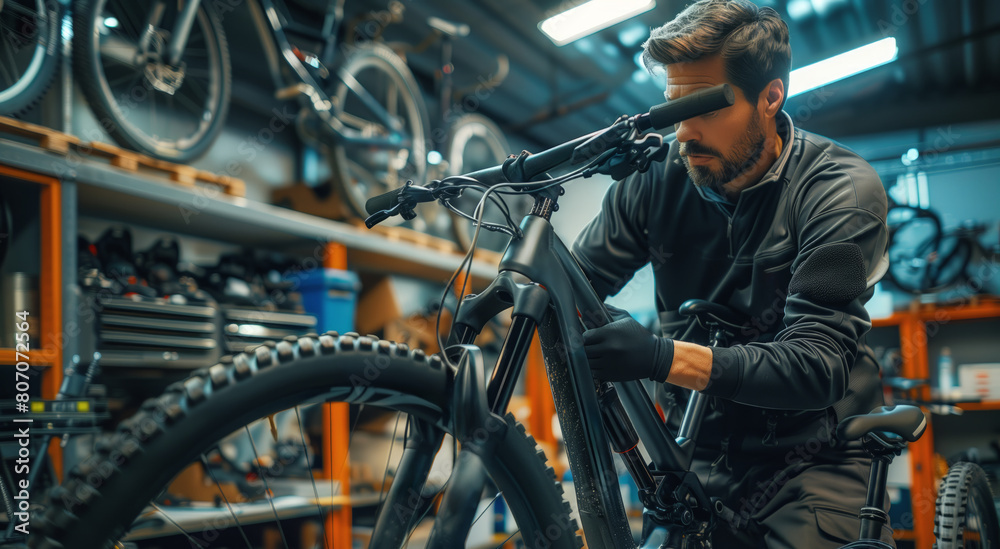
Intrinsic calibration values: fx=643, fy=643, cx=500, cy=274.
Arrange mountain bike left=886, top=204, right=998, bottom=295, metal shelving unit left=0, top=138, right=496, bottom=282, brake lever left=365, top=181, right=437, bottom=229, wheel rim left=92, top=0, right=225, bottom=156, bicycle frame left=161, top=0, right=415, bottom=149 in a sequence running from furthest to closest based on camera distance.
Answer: mountain bike left=886, top=204, right=998, bottom=295 < bicycle frame left=161, top=0, right=415, bottom=149 < wheel rim left=92, top=0, right=225, bottom=156 < metal shelving unit left=0, top=138, right=496, bottom=282 < brake lever left=365, top=181, right=437, bottom=229

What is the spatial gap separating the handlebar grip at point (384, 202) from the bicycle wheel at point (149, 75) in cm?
135

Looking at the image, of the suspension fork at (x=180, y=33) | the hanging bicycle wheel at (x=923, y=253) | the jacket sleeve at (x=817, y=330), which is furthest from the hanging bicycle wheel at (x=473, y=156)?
the hanging bicycle wheel at (x=923, y=253)

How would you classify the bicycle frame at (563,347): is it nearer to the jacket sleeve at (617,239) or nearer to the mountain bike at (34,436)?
the jacket sleeve at (617,239)

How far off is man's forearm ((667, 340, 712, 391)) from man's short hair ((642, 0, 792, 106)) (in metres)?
0.51

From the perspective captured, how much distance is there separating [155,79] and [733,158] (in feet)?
6.09

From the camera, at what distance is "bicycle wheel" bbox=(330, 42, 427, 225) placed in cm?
275

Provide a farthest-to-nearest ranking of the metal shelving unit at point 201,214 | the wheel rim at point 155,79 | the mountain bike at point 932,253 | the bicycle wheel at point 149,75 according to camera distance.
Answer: the mountain bike at point 932,253 < the wheel rim at point 155,79 < the bicycle wheel at point 149,75 < the metal shelving unit at point 201,214

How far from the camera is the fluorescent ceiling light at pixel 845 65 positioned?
11.5 feet

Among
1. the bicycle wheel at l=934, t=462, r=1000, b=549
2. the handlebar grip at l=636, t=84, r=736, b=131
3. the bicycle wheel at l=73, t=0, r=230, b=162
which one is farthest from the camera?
the bicycle wheel at l=73, t=0, r=230, b=162

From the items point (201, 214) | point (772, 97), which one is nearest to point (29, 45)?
point (201, 214)

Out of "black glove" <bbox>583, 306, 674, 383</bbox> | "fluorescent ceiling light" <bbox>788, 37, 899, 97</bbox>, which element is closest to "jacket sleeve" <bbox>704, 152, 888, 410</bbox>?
"black glove" <bbox>583, 306, 674, 383</bbox>

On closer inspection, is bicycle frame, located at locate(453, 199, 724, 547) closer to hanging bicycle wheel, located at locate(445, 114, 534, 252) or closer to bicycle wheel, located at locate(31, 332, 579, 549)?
bicycle wheel, located at locate(31, 332, 579, 549)

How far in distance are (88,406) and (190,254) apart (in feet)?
3.90

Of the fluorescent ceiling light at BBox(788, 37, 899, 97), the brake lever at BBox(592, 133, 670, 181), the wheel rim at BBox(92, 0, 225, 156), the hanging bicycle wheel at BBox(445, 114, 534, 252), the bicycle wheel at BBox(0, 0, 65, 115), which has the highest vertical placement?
the fluorescent ceiling light at BBox(788, 37, 899, 97)
